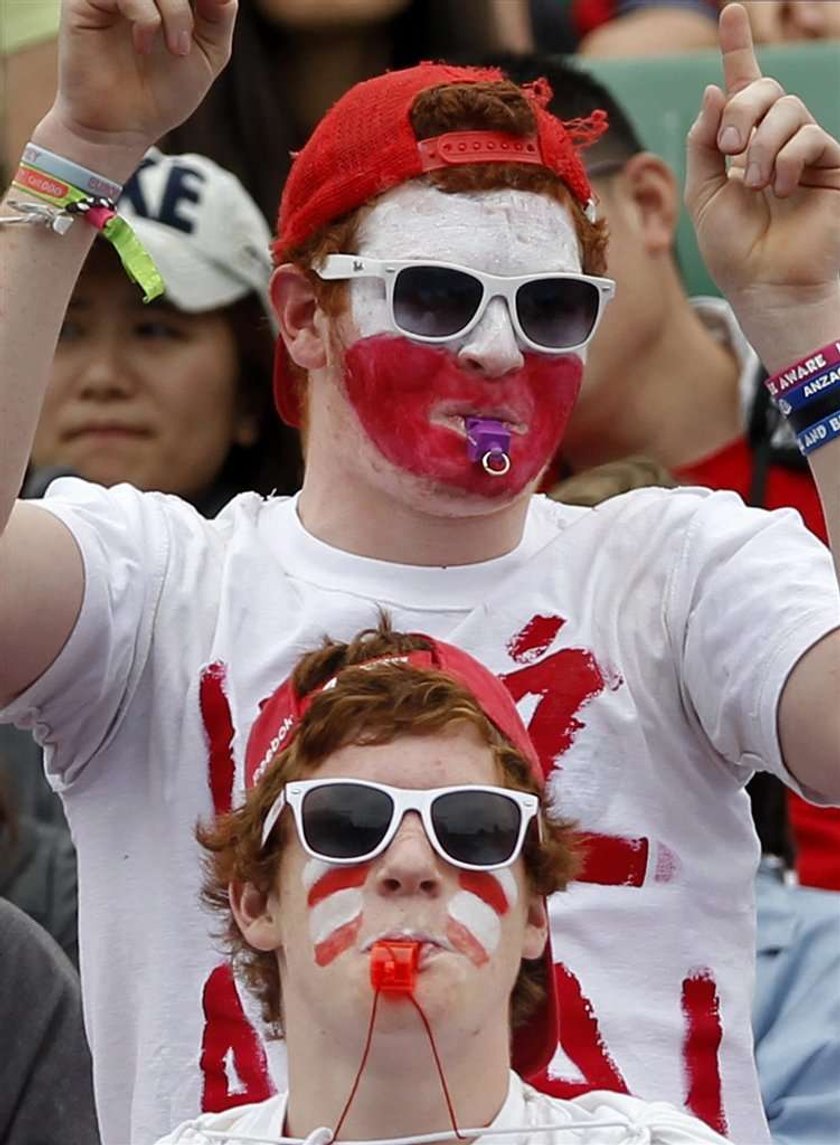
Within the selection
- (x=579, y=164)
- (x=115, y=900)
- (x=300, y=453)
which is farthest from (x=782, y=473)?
(x=115, y=900)

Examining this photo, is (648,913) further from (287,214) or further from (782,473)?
(782,473)

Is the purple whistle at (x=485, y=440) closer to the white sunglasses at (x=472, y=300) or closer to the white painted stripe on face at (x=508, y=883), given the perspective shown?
the white sunglasses at (x=472, y=300)

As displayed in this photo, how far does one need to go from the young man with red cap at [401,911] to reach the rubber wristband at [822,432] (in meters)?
0.44

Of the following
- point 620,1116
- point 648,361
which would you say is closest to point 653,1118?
point 620,1116

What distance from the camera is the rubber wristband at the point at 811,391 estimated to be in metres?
2.68

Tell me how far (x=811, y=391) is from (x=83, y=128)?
30.8 inches

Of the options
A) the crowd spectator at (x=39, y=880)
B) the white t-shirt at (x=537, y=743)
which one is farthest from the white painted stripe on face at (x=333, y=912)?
the crowd spectator at (x=39, y=880)

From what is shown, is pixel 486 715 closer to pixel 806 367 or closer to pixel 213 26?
pixel 806 367

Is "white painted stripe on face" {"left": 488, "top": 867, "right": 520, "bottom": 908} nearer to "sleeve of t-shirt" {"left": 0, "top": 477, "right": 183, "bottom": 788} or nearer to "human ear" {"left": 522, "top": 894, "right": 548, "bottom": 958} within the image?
"human ear" {"left": 522, "top": 894, "right": 548, "bottom": 958}

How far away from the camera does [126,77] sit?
2.66 m

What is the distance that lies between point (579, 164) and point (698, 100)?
222 cm

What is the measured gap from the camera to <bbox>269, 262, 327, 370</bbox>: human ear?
9.75ft

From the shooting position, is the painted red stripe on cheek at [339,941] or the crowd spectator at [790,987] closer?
the painted red stripe on cheek at [339,941]

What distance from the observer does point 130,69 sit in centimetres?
266
